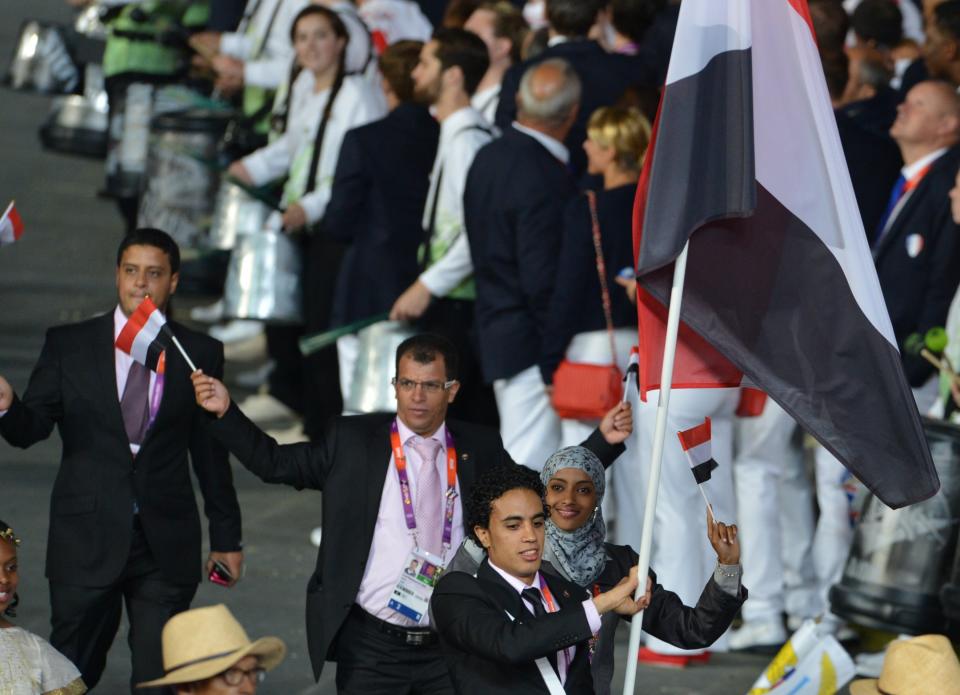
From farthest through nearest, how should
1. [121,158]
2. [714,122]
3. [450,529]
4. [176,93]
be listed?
[121,158] < [176,93] < [450,529] < [714,122]

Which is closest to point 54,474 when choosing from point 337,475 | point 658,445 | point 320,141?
point 320,141

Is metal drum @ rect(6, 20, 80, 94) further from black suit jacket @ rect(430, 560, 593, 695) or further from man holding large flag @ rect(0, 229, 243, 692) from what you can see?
black suit jacket @ rect(430, 560, 593, 695)

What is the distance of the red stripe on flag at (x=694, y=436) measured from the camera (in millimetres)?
6125

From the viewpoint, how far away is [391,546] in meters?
7.12

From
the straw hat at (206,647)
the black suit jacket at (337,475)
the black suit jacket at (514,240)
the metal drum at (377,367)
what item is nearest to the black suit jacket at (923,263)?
the black suit jacket at (514,240)

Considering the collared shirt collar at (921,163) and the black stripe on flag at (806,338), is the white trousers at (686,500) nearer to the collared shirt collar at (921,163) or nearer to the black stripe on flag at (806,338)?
the collared shirt collar at (921,163)

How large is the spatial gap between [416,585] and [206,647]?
112cm

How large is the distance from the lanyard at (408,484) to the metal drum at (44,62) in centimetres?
1029

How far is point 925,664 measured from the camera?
6730 mm

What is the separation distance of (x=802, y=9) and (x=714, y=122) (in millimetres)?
497

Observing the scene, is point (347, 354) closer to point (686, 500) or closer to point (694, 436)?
point (686, 500)

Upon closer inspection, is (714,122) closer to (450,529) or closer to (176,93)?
(450,529)

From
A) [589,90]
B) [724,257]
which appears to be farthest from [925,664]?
[589,90]

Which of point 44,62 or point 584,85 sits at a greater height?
point 584,85
